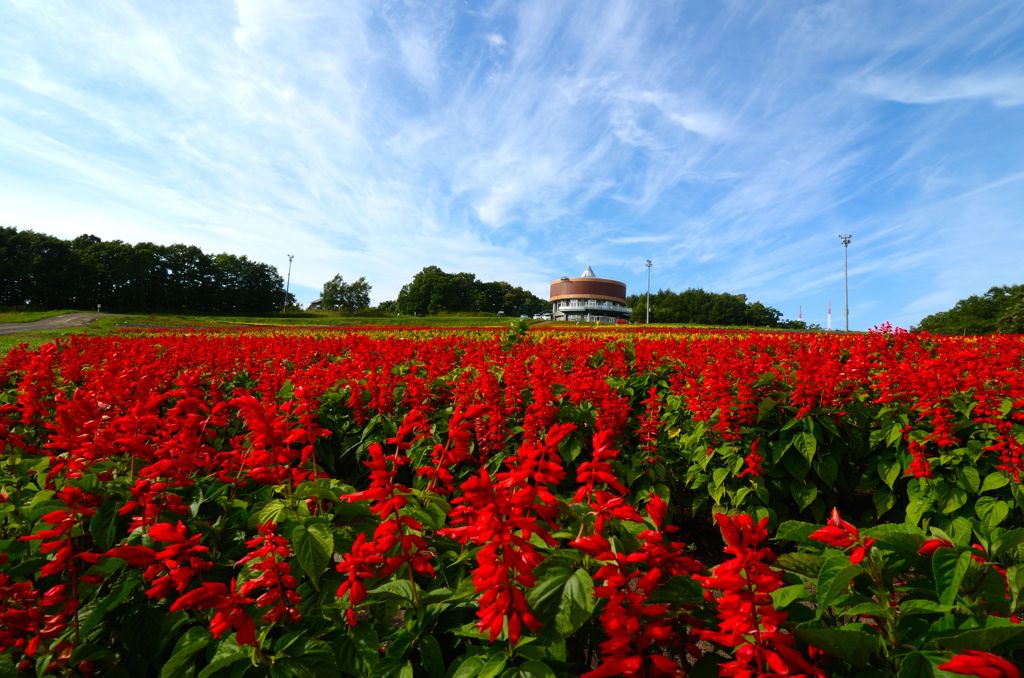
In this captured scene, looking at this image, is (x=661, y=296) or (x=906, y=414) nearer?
(x=906, y=414)

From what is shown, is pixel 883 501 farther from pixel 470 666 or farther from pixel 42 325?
pixel 42 325

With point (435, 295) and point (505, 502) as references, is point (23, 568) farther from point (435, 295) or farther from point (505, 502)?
point (435, 295)

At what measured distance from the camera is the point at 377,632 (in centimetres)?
131

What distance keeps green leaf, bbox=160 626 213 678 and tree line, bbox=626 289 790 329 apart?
96618 mm

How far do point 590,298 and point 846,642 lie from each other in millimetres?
91146

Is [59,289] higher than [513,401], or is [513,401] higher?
[59,289]

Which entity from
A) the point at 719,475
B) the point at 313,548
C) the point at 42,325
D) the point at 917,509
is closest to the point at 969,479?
the point at 917,509

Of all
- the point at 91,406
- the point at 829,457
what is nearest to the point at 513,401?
the point at 829,457

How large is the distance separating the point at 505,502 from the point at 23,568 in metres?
1.69

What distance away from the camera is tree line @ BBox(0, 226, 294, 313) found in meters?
56.7

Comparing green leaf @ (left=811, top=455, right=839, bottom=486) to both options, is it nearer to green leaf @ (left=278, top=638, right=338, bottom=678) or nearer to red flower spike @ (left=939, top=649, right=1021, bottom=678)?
red flower spike @ (left=939, top=649, right=1021, bottom=678)

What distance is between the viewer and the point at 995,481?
9.28 feet

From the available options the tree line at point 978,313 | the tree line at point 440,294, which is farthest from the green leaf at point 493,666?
the tree line at point 440,294

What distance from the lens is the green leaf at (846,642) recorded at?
3.25 ft
